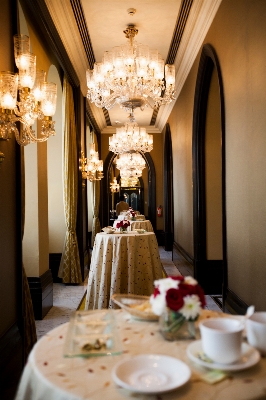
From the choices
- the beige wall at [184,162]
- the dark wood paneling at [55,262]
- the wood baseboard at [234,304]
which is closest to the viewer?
the wood baseboard at [234,304]

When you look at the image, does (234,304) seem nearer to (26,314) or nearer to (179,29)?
(26,314)

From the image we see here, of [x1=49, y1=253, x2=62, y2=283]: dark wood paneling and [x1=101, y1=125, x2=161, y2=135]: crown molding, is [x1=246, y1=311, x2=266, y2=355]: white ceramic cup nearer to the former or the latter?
[x1=49, y1=253, x2=62, y2=283]: dark wood paneling

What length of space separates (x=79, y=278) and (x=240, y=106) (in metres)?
4.61

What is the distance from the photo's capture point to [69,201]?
7.00 m

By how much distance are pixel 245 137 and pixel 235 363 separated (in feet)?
8.95

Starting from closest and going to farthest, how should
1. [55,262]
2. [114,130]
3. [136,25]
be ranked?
[136,25]
[55,262]
[114,130]

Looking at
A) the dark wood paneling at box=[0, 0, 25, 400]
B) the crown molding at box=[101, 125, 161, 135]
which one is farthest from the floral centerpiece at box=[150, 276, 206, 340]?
the crown molding at box=[101, 125, 161, 135]

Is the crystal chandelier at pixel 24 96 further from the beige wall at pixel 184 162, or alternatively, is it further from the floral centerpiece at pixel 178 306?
the beige wall at pixel 184 162

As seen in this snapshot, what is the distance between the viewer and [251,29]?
334 cm

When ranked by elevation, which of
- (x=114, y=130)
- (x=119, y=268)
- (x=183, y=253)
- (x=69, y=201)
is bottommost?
(x=183, y=253)

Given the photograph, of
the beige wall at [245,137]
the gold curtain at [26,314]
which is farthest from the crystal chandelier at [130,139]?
the gold curtain at [26,314]

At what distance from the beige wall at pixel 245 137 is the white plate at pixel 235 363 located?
188 centimetres

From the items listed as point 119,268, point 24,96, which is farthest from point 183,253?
point 24,96

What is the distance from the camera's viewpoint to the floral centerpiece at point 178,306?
1470 mm
